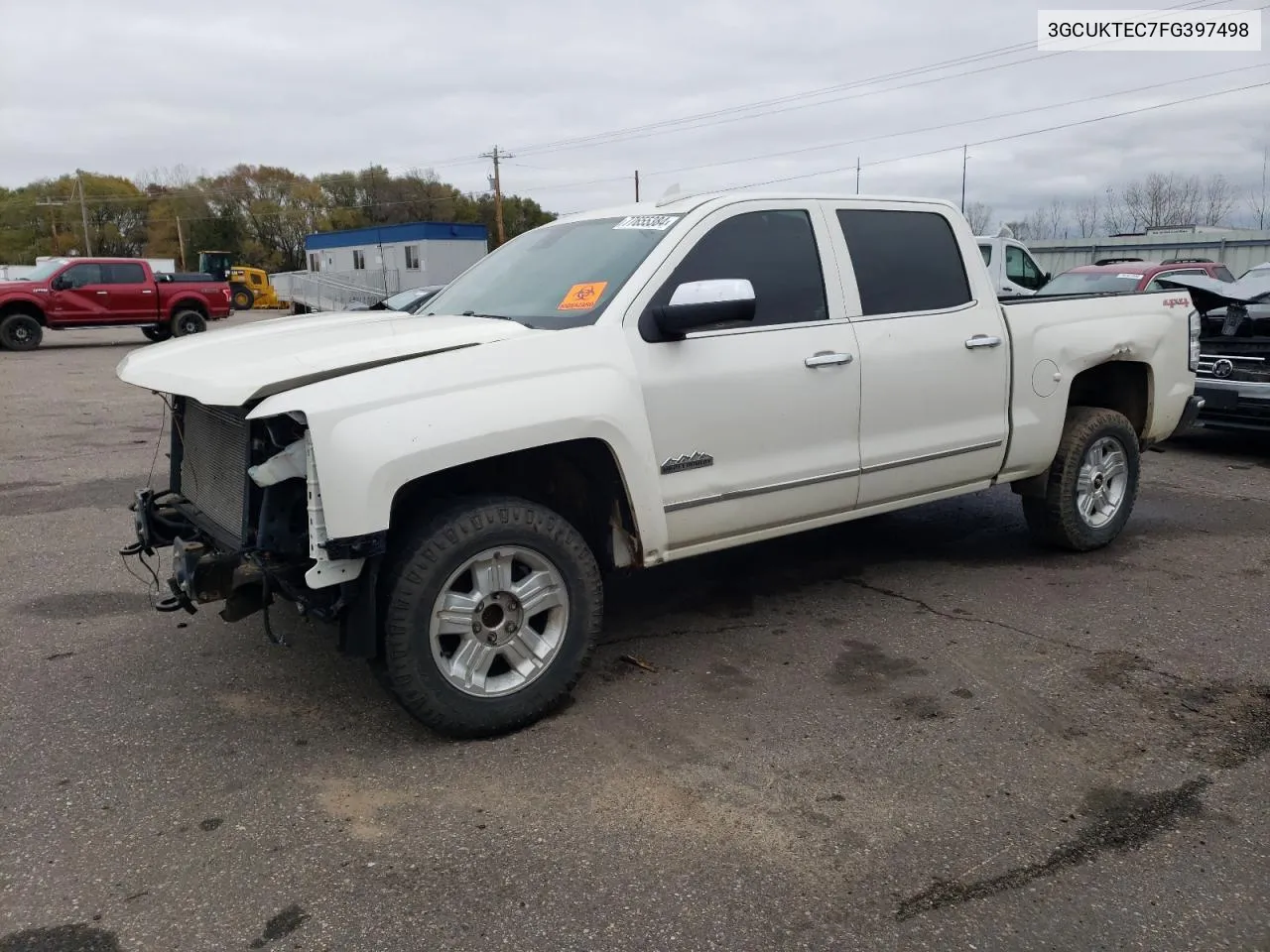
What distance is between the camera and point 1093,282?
13.1 meters

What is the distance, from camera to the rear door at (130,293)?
22281 millimetres

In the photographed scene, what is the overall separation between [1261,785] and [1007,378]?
2444 millimetres

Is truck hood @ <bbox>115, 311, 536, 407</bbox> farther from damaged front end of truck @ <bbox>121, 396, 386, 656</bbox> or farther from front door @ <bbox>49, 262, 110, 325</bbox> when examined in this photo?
front door @ <bbox>49, 262, 110, 325</bbox>

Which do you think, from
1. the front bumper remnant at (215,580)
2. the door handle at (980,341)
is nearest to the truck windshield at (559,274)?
the front bumper remnant at (215,580)

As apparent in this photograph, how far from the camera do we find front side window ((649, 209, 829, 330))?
4305 mm

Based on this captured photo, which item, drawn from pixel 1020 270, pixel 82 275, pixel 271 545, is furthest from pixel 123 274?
pixel 271 545

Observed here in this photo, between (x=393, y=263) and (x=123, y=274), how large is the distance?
2529 cm

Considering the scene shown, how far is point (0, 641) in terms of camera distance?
15.4ft

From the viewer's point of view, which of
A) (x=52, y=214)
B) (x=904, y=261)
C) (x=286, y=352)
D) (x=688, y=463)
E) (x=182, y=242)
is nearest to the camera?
(x=286, y=352)

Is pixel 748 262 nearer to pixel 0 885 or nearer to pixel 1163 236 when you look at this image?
pixel 0 885

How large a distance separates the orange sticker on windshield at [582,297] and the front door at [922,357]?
4.07 feet

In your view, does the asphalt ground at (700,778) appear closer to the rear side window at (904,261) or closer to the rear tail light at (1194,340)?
the rear tail light at (1194,340)

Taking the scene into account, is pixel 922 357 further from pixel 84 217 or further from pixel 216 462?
pixel 84 217

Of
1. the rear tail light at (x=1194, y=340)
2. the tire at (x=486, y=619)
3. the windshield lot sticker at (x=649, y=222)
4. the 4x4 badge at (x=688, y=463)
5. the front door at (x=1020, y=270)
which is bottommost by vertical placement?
the tire at (x=486, y=619)
